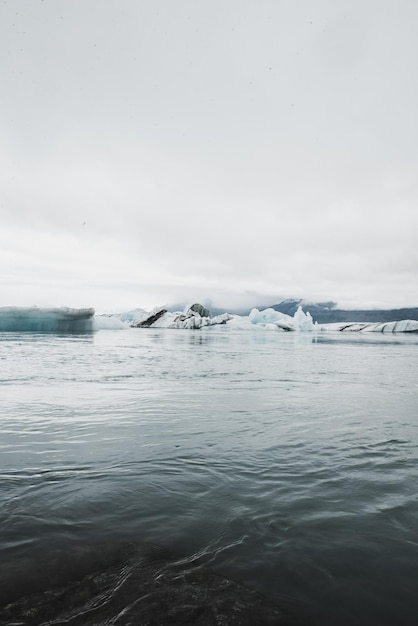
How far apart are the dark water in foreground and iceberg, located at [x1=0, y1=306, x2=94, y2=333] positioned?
118 feet

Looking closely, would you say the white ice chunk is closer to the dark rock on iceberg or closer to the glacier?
the glacier

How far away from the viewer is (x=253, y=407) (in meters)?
6.63

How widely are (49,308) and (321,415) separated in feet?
125

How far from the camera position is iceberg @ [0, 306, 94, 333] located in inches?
1515

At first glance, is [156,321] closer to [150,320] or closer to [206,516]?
[150,320]

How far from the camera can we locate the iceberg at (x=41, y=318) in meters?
38.5

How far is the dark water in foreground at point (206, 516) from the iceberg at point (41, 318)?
118ft

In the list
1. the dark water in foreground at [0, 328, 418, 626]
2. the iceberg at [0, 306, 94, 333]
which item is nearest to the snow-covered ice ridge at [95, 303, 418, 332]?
the iceberg at [0, 306, 94, 333]

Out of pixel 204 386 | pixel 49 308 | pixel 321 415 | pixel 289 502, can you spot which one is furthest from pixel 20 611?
pixel 49 308

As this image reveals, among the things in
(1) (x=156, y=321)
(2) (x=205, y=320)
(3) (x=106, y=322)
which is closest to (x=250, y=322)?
(2) (x=205, y=320)

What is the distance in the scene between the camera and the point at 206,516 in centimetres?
266

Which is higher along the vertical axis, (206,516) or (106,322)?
(106,322)

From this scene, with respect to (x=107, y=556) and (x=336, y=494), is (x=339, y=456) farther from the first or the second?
(x=107, y=556)

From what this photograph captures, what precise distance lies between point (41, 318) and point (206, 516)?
42.4m
